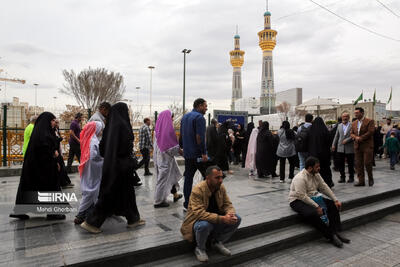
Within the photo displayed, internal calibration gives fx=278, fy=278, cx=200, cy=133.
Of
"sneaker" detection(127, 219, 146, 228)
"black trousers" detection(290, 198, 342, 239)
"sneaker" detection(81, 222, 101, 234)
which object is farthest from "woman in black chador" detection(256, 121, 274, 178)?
"sneaker" detection(81, 222, 101, 234)

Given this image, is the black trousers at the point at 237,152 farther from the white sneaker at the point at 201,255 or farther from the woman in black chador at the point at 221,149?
the white sneaker at the point at 201,255

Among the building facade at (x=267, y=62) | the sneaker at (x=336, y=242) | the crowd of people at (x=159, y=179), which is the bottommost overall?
the sneaker at (x=336, y=242)

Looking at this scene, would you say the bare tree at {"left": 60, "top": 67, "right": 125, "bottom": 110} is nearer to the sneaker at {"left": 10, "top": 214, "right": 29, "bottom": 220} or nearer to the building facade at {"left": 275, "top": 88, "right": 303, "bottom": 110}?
the sneaker at {"left": 10, "top": 214, "right": 29, "bottom": 220}

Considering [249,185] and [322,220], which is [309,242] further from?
[249,185]

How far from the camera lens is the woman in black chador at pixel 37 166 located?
4004mm

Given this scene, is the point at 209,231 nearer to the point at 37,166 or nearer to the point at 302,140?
the point at 37,166

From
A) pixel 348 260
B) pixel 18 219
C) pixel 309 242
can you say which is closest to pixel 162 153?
pixel 18 219

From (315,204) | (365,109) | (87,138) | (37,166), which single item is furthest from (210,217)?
(365,109)

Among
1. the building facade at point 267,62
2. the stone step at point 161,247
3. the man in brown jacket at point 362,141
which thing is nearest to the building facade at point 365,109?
the man in brown jacket at point 362,141

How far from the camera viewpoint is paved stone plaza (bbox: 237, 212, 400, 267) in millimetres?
3588

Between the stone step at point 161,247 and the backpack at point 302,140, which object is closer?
the stone step at point 161,247

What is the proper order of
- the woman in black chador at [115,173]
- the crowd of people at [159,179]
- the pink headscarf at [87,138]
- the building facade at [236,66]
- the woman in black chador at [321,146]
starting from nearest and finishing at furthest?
the crowd of people at [159,179]
the woman in black chador at [115,173]
the pink headscarf at [87,138]
the woman in black chador at [321,146]
the building facade at [236,66]

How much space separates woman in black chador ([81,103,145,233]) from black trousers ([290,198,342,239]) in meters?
2.56

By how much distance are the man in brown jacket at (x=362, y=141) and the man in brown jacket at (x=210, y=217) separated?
4.81 meters
